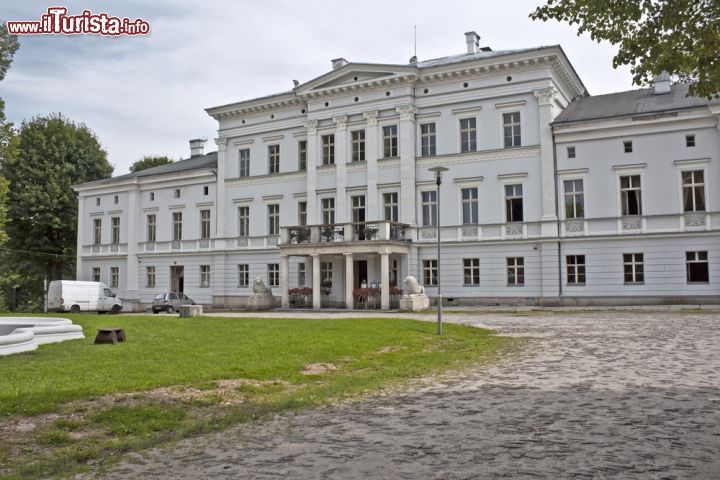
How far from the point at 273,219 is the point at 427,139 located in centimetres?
1138

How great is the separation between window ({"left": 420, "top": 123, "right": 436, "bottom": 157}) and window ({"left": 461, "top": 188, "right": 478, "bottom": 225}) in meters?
3.11

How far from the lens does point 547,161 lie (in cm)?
3172

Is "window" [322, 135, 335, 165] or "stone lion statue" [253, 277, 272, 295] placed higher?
"window" [322, 135, 335, 165]

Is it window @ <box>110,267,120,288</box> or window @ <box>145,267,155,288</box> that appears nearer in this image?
window @ <box>145,267,155,288</box>

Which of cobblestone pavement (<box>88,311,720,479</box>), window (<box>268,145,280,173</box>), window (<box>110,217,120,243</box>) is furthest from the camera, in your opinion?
window (<box>110,217,120,243</box>)

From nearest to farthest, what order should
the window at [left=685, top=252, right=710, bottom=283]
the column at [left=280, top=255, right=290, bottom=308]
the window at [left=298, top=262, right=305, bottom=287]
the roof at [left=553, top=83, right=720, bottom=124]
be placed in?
the window at [left=685, top=252, right=710, bottom=283]
the roof at [left=553, top=83, right=720, bottom=124]
the column at [left=280, top=255, right=290, bottom=308]
the window at [left=298, top=262, right=305, bottom=287]

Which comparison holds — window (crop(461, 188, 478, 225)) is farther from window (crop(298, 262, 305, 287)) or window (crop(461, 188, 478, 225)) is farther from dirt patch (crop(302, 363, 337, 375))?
dirt patch (crop(302, 363, 337, 375))

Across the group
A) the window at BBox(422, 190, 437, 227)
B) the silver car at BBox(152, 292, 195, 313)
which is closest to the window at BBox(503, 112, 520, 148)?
the window at BBox(422, 190, 437, 227)

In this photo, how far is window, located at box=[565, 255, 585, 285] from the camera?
30.6 meters

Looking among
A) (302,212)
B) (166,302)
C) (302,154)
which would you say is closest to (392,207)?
(302,212)

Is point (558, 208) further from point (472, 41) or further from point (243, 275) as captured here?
point (243, 275)

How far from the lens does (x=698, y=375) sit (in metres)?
9.38

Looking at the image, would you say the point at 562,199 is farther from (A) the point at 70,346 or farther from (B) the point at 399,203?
(A) the point at 70,346

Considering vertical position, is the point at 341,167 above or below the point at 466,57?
below
